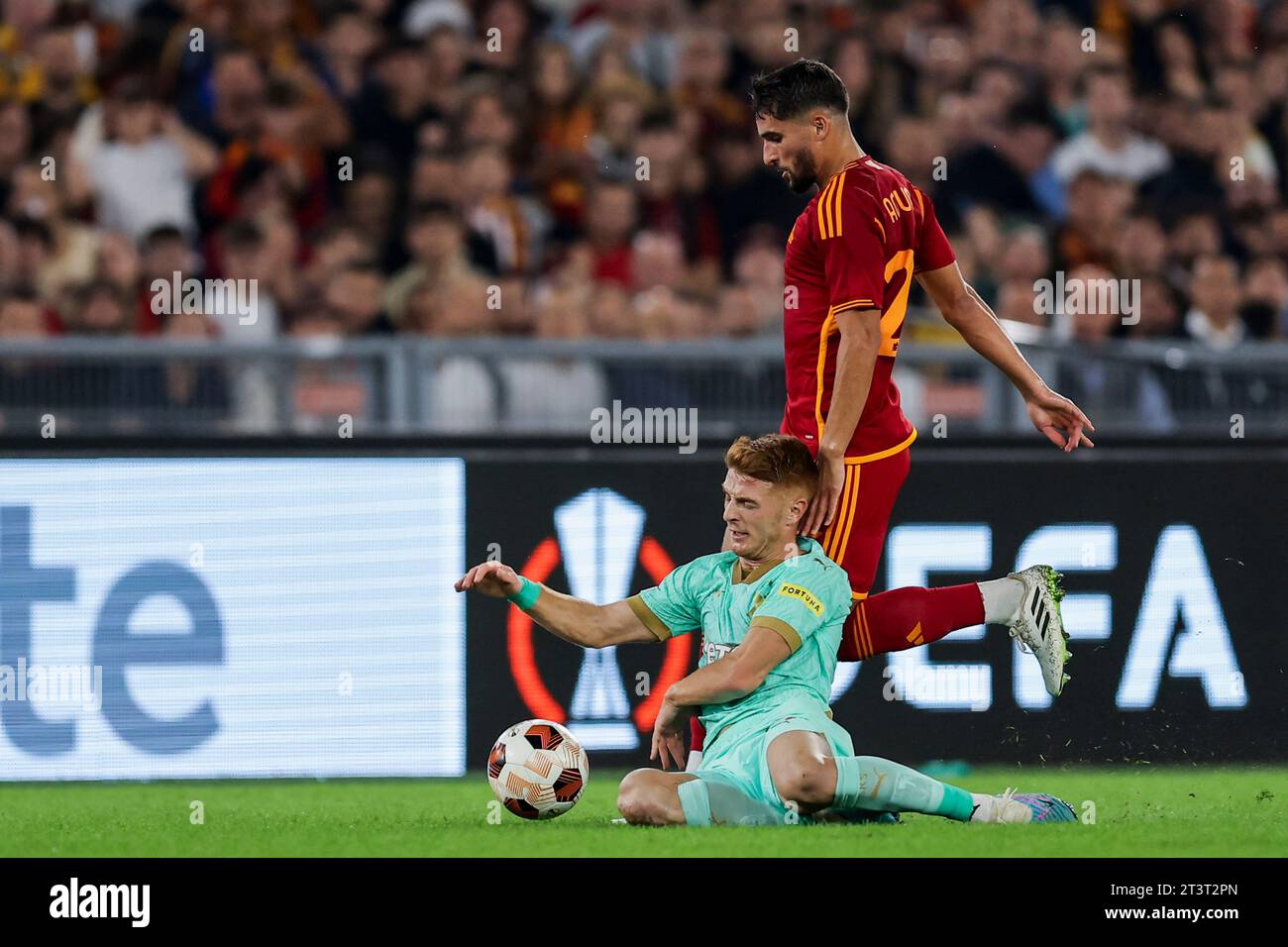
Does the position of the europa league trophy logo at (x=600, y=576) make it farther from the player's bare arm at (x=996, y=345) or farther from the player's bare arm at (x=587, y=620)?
the player's bare arm at (x=996, y=345)

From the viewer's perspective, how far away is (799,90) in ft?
20.5

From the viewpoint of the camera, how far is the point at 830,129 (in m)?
6.30

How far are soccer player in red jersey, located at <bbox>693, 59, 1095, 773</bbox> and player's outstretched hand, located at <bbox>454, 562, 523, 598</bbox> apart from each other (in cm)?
66

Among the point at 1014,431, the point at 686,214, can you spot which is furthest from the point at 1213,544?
the point at 686,214

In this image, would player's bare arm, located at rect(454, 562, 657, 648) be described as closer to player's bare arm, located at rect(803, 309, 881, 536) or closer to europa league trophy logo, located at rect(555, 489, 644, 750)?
player's bare arm, located at rect(803, 309, 881, 536)

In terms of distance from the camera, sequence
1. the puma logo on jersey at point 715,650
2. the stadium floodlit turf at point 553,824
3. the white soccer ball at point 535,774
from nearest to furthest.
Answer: the stadium floodlit turf at point 553,824
the puma logo on jersey at point 715,650
the white soccer ball at point 535,774

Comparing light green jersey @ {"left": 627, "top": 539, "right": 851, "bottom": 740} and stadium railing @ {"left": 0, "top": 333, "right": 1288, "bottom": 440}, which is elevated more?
stadium railing @ {"left": 0, "top": 333, "right": 1288, "bottom": 440}

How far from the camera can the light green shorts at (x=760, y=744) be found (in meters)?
6.05

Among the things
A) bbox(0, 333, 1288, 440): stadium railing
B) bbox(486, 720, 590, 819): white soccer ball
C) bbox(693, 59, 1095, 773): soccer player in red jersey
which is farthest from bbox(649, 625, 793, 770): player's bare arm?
bbox(0, 333, 1288, 440): stadium railing

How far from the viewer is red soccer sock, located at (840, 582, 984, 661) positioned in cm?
653

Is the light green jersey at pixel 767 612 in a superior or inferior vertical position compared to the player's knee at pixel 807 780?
superior

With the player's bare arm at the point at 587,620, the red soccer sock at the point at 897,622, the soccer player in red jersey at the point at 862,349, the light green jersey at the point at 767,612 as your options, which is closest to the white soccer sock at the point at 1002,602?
the soccer player in red jersey at the point at 862,349

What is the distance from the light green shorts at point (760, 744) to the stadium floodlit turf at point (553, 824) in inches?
6.6

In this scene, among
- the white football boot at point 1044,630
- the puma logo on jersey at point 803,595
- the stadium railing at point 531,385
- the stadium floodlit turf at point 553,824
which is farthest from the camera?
the stadium railing at point 531,385
